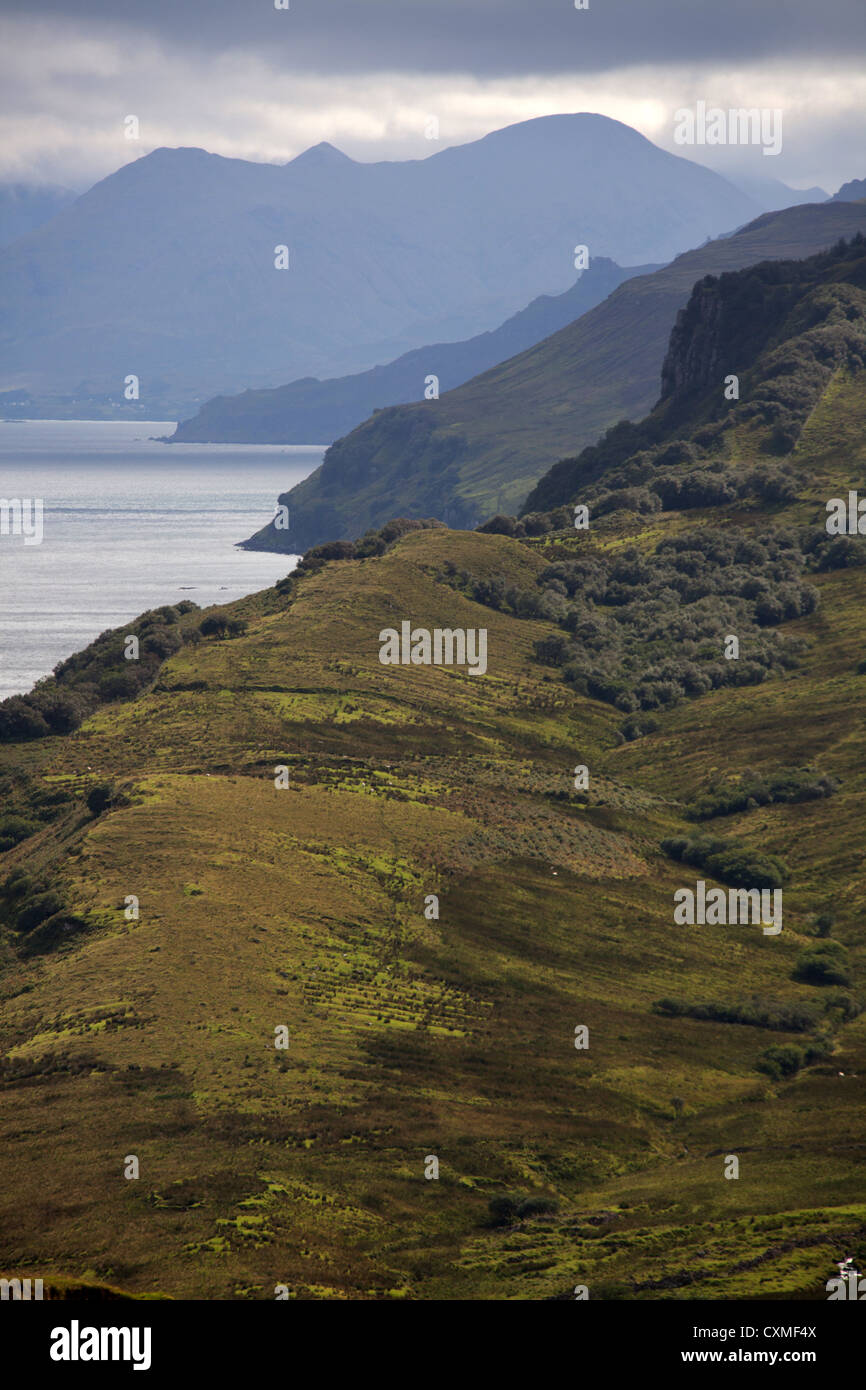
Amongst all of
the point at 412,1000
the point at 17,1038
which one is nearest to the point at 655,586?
the point at 412,1000

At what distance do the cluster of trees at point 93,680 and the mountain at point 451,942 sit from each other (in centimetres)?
45

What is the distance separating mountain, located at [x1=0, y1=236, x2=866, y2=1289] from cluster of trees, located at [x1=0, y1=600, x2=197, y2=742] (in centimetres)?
45

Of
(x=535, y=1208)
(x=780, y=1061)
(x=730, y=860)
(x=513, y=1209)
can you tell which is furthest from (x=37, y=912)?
(x=730, y=860)

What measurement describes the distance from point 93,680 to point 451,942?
233ft

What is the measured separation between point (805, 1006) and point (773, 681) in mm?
58412

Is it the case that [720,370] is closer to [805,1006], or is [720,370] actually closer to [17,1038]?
[805,1006]

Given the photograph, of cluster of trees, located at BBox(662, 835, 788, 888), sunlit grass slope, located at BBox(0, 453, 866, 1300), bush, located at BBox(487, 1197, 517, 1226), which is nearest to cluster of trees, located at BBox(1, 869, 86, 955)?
sunlit grass slope, located at BBox(0, 453, 866, 1300)

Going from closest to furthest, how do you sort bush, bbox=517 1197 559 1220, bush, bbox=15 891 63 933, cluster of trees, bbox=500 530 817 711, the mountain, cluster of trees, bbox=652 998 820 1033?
the mountain
bush, bbox=517 1197 559 1220
bush, bbox=15 891 63 933
cluster of trees, bbox=652 998 820 1033
cluster of trees, bbox=500 530 817 711

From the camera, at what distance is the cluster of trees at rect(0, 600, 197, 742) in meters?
125

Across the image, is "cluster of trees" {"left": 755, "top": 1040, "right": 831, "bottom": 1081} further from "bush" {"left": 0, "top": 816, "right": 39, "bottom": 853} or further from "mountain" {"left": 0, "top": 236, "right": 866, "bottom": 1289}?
"bush" {"left": 0, "top": 816, "right": 39, "bottom": 853}

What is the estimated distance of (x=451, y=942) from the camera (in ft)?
244

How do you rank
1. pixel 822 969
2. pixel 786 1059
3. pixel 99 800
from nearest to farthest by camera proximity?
pixel 786 1059
pixel 822 969
pixel 99 800

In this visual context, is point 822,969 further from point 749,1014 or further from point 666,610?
point 666,610

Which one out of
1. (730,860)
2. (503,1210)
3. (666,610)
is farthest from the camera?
(666,610)
